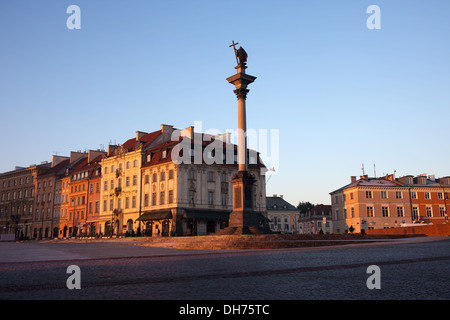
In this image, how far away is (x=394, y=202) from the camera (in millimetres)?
71938

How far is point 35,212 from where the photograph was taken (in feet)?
269

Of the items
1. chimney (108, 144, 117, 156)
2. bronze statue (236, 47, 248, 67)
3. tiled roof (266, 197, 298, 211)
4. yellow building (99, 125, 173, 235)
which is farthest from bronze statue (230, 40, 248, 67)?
tiled roof (266, 197, 298, 211)

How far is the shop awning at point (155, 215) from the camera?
52.2m

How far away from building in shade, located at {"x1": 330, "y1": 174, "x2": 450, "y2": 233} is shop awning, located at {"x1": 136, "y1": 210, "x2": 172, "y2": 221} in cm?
3565

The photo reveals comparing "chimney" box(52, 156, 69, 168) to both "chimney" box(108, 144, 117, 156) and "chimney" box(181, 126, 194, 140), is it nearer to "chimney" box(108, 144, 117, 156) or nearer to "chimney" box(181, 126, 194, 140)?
"chimney" box(108, 144, 117, 156)

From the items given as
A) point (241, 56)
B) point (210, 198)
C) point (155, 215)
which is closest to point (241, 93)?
point (241, 56)

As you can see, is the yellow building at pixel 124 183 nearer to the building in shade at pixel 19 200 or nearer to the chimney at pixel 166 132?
the chimney at pixel 166 132

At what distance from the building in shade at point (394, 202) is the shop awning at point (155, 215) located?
35.6 metres

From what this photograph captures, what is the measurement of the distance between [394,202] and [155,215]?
43110 millimetres

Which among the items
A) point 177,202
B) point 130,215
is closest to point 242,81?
point 177,202

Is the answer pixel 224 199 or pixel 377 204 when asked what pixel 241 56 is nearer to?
pixel 224 199

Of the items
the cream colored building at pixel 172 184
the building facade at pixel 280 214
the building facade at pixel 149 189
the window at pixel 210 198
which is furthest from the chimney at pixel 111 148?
the building facade at pixel 280 214
